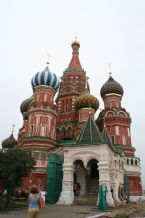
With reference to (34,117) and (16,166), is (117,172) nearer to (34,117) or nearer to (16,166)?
(16,166)

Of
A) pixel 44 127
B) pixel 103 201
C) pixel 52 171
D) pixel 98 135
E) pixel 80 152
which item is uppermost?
pixel 44 127

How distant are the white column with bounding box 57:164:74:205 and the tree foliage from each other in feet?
13.6

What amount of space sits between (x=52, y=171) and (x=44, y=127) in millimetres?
10511

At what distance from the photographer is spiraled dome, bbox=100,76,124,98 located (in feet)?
125

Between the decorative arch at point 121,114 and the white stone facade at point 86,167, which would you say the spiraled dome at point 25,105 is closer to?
the decorative arch at point 121,114

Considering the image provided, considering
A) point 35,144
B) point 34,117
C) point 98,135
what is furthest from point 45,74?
point 98,135

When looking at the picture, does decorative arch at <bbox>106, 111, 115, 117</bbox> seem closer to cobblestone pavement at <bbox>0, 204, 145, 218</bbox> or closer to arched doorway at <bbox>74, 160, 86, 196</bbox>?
arched doorway at <bbox>74, 160, 86, 196</bbox>

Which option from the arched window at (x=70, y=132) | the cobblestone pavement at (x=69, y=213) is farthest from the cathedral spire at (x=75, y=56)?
the cobblestone pavement at (x=69, y=213)

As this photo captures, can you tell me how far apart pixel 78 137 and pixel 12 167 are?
8.13m

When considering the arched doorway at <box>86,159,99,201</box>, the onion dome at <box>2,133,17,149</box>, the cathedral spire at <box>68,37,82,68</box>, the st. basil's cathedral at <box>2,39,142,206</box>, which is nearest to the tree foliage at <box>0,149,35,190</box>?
the st. basil's cathedral at <box>2,39,142,206</box>

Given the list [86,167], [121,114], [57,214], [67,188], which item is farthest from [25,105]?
[57,214]

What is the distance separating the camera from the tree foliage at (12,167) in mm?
16406

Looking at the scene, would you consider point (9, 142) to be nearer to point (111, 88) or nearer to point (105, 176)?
point (111, 88)

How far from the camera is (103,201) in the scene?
53.0 feet
